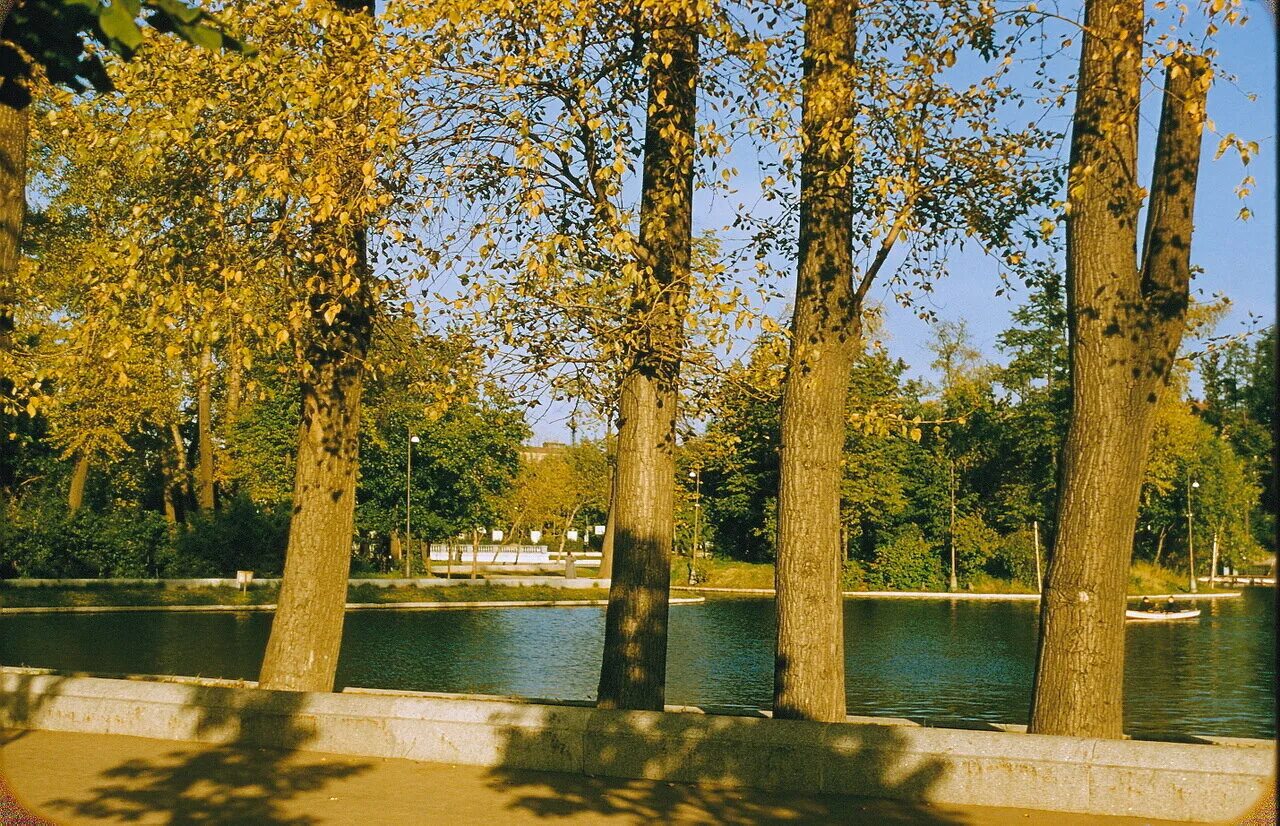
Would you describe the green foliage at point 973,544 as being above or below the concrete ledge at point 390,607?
above

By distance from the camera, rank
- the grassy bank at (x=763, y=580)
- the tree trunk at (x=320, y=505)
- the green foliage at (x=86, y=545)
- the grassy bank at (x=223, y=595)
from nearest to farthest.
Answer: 1. the tree trunk at (x=320, y=505)
2. the grassy bank at (x=223, y=595)
3. the green foliage at (x=86, y=545)
4. the grassy bank at (x=763, y=580)

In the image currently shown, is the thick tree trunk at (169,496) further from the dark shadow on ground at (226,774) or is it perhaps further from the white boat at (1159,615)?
the dark shadow on ground at (226,774)

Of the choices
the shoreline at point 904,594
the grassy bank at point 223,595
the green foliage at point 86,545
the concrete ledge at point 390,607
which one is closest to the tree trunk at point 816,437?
the grassy bank at point 223,595

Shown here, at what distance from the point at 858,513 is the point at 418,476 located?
21633 millimetres

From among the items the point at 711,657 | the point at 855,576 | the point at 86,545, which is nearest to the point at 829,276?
the point at 711,657

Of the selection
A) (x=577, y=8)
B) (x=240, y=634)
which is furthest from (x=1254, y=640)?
(x=577, y=8)

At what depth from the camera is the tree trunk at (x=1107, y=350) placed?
9047mm

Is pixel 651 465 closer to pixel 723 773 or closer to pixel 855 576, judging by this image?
pixel 723 773

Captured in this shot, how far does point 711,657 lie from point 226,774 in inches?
797

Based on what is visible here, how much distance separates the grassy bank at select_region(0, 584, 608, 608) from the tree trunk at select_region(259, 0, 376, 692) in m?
20.2

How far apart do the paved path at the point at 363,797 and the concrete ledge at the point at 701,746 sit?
5.3 inches

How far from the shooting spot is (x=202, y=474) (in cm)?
4522

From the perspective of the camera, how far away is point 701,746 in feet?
26.9

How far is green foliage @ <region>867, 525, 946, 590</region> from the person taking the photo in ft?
200
